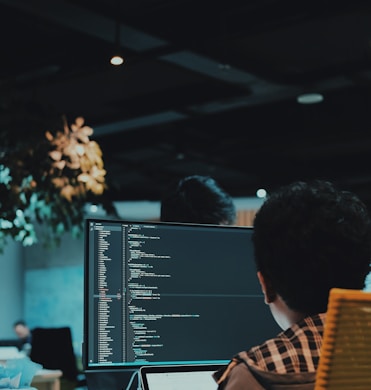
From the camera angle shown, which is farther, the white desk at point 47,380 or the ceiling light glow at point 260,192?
the ceiling light glow at point 260,192

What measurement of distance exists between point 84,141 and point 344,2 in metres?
1.94

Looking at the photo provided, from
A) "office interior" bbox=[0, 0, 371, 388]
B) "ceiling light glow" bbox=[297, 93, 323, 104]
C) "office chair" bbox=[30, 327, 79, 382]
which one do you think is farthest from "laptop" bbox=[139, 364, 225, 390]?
"ceiling light glow" bbox=[297, 93, 323, 104]

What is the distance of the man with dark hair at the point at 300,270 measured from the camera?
123 cm

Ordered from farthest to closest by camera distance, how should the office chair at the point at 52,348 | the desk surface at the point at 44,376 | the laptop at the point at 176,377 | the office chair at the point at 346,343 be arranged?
1. the office chair at the point at 52,348
2. the desk surface at the point at 44,376
3. the laptop at the point at 176,377
4. the office chair at the point at 346,343

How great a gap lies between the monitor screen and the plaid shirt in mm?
702

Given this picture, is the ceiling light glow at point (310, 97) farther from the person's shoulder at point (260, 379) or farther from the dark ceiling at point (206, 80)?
the person's shoulder at point (260, 379)

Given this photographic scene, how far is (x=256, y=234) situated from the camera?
135cm

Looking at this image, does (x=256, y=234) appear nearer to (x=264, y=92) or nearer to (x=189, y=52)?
(x=189, y=52)

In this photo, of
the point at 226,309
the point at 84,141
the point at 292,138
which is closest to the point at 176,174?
the point at 292,138

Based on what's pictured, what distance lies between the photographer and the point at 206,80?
7547 millimetres

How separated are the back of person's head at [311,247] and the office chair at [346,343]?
0.21 m

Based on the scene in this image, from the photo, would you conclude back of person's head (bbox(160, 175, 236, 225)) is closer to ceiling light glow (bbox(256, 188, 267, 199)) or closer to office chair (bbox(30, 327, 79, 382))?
office chair (bbox(30, 327, 79, 382))

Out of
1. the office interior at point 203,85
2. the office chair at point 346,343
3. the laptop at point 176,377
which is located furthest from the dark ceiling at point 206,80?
the office chair at point 346,343

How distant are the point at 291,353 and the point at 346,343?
182mm
